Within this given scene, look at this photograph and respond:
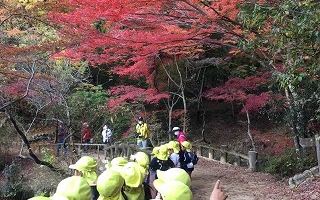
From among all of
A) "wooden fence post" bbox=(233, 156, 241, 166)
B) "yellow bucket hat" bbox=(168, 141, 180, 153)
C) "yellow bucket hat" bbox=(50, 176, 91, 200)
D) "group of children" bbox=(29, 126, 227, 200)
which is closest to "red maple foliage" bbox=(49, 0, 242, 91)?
"yellow bucket hat" bbox=(168, 141, 180, 153)

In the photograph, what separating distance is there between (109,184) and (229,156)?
1016 centimetres

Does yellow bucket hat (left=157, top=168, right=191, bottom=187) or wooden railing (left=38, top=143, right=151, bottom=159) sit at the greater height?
yellow bucket hat (left=157, top=168, right=191, bottom=187)

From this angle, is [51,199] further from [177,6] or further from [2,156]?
[2,156]

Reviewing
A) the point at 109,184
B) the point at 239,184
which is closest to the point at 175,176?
the point at 109,184

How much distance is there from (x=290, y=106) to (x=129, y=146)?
501 centimetres

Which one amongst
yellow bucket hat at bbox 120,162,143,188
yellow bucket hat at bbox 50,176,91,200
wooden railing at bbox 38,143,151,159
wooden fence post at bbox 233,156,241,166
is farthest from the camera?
wooden railing at bbox 38,143,151,159

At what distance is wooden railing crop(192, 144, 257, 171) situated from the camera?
10203 mm

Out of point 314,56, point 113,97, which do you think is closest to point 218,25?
point 314,56

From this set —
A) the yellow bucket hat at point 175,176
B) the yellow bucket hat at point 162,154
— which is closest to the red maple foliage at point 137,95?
the yellow bucket hat at point 162,154

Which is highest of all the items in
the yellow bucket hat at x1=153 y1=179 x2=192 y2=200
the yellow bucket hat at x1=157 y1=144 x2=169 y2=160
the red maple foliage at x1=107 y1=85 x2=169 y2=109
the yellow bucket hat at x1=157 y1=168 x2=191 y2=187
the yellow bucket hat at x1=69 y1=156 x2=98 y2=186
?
the yellow bucket hat at x1=153 y1=179 x2=192 y2=200

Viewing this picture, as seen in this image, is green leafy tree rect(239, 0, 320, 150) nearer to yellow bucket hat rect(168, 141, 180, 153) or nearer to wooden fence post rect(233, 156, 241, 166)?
yellow bucket hat rect(168, 141, 180, 153)

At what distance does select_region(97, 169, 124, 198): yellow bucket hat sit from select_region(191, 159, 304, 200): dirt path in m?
4.77

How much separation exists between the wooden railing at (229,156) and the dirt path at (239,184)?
0.87 feet

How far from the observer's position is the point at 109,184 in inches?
115
